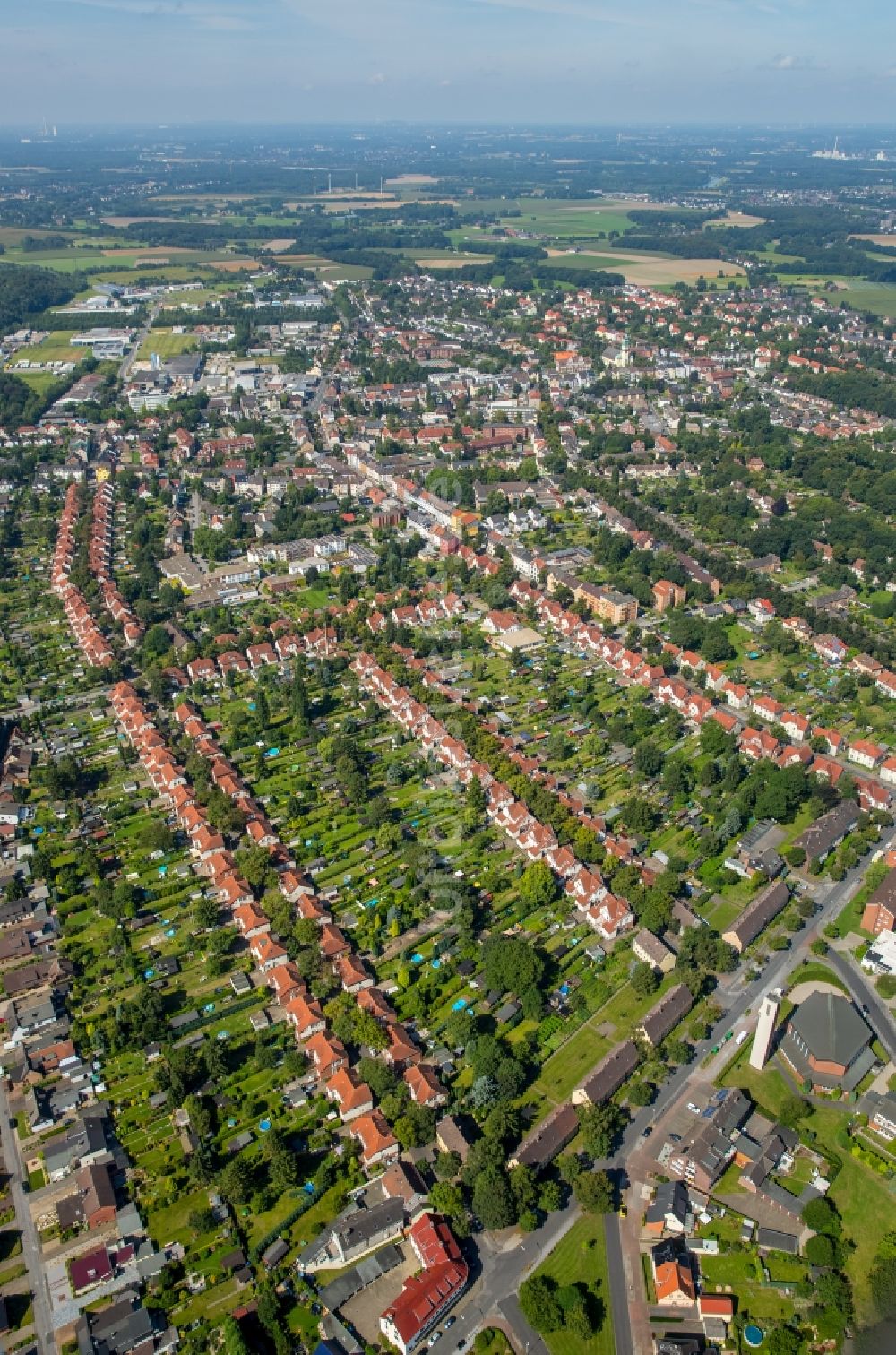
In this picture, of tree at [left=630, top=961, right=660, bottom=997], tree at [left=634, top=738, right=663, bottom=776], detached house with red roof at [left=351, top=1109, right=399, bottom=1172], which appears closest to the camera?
detached house with red roof at [left=351, top=1109, right=399, bottom=1172]

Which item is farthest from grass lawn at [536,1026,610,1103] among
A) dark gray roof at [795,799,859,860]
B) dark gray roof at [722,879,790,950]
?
dark gray roof at [795,799,859,860]

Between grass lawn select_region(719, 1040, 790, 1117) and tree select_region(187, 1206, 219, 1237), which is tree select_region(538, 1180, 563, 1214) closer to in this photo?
grass lawn select_region(719, 1040, 790, 1117)

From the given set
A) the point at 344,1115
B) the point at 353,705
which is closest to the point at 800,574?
the point at 353,705

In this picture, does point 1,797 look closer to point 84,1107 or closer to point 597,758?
point 84,1107

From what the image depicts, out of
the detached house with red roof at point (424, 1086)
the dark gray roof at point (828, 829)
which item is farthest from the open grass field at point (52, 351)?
the detached house with red roof at point (424, 1086)

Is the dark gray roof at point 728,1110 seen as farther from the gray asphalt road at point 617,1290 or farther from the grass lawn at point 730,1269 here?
the gray asphalt road at point 617,1290

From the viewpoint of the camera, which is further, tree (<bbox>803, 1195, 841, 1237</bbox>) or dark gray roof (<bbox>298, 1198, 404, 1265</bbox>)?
tree (<bbox>803, 1195, 841, 1237</bbox>)
